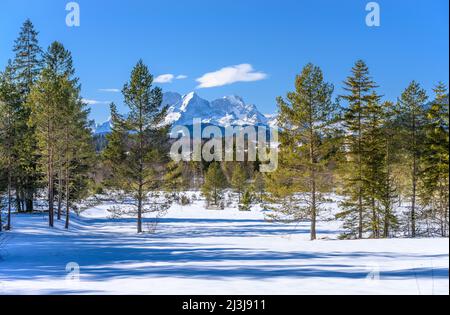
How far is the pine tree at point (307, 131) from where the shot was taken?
21891 mm

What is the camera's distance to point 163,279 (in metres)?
8.37

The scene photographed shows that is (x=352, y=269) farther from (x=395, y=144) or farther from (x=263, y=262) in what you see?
(x=395, y=144)

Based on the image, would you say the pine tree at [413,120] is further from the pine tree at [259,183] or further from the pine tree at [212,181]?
the pine tree at [259,183]

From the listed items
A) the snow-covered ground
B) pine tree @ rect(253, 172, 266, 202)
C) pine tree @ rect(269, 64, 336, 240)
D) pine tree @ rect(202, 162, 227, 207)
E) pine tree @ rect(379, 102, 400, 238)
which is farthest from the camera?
pine tree @ rect(253, 172, 266, 202)

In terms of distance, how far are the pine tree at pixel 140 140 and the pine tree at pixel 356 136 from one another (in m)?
11.9

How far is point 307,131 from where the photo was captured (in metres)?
22.4

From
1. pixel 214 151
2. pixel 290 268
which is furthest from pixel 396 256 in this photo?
pixel 214 151

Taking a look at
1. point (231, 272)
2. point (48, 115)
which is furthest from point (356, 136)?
point (48, 115)

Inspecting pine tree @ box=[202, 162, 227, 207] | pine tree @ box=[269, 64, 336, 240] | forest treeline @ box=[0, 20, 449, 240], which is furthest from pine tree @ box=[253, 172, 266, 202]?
pine tree @ box=[269, 64, 336, 240]

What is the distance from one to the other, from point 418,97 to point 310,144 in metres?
8.44

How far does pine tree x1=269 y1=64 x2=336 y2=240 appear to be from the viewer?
71.8 ft

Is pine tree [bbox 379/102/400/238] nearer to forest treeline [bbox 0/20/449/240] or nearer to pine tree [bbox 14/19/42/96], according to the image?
forest treeline [bbox 0/20/449/240]

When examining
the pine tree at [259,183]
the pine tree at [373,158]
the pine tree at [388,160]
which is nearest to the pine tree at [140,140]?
the pine tree at [373,158]

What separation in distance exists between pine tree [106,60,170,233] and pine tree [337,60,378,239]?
11872mm
